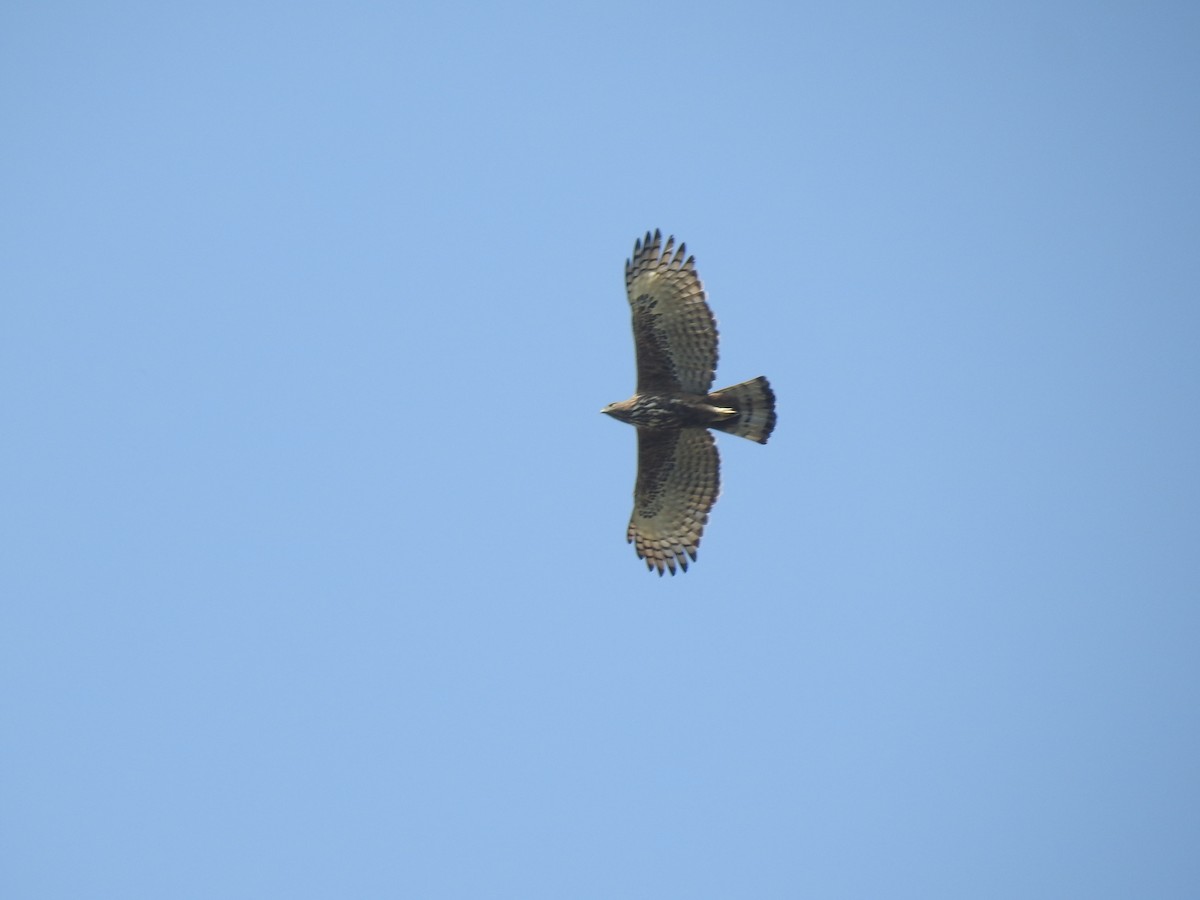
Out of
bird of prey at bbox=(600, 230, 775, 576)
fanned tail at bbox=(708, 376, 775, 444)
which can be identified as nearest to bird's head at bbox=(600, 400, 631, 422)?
bird of prey at bbox=(600, 230, 775, 576)

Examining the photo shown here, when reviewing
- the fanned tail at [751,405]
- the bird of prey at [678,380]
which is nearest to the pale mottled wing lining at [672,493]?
the bird of prey at [678,380]

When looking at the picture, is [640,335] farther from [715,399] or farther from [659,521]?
[659,521]

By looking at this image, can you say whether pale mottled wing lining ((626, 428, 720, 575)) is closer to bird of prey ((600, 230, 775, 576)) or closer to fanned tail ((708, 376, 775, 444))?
bird of prey ((600, 230, 775, 576))

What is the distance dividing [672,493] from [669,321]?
2.45 metres

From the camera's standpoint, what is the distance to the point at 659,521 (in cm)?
2306

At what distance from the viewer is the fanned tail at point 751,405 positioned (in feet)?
71.1

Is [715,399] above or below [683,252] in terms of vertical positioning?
below

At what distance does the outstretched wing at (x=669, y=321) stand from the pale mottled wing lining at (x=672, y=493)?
31.6 inches

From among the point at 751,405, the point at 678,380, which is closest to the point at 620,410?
the point at 678,380

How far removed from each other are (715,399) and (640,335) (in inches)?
49.2

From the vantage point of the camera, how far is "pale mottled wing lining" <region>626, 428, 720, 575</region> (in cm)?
2252

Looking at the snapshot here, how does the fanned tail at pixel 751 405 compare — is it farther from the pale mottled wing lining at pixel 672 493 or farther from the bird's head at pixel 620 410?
the bird's head at pixel 620 410

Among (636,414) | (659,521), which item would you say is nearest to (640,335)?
(636,414)

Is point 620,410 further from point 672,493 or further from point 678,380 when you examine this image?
point 672,493
